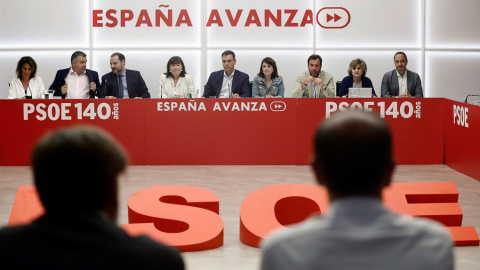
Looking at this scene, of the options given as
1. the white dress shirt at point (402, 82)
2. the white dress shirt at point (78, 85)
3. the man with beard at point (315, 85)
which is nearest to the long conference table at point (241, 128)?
the man with beard at point (315, 85)

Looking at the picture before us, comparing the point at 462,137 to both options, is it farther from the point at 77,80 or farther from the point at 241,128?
the point at 77,80

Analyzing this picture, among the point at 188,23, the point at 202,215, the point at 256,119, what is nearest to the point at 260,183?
the point at 256,119

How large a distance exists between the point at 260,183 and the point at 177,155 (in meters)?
1.58

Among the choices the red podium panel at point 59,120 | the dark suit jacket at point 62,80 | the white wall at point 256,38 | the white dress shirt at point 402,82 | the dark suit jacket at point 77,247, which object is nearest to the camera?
the dark suit jacket at point 77,247

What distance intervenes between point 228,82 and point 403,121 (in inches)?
90.1

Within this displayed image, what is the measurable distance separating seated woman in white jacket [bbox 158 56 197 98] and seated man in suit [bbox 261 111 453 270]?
7880mm

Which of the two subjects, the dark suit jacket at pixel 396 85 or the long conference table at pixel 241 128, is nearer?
the long conference table at pixel 241 128

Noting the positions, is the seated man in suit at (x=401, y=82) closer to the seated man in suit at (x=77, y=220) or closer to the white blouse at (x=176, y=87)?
the white blouse at (x=176, y=87)

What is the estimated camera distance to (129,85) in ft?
30.9

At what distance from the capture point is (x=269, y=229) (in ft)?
16.6

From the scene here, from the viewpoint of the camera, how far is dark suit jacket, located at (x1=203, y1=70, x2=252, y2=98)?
9391 mm

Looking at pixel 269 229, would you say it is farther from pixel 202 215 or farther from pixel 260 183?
pixel 260 183

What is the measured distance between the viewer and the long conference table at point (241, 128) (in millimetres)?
8945

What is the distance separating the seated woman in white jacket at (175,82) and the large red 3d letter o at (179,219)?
149 inches
